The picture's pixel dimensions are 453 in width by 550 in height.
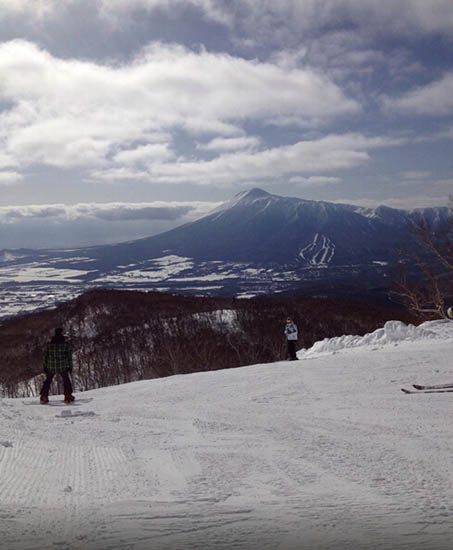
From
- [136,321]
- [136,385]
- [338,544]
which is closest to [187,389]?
[136,385]

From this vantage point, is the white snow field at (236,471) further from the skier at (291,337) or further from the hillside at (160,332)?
the hillside at (160,332)

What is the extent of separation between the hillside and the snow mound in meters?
16.5

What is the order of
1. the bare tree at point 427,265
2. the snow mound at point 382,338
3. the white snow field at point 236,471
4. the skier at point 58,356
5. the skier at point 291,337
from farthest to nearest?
the bare tree at point 427,265, the snow mound at point 382,338, the skier at point 291,337, the skier at point 58,356, the white snow field at point 236,471

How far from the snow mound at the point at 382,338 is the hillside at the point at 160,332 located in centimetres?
1655

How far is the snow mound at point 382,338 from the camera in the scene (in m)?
18.3

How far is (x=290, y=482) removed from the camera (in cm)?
518

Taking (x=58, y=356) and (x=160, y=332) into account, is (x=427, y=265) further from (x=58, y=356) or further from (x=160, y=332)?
(x=160, y=332)

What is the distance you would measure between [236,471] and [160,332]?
50336 millimetres

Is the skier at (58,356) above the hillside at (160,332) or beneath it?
above

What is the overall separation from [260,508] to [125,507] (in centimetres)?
133

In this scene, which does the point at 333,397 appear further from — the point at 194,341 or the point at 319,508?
the point at 194,341

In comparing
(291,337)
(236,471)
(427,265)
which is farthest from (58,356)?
(427,265)

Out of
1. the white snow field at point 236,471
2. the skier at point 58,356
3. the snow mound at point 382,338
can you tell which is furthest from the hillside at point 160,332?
the white snow field at point 236,471

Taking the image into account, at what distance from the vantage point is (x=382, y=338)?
18.6 meters
